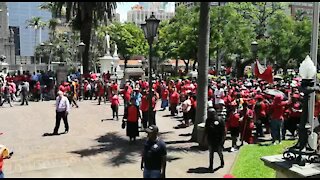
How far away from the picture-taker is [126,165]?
998cm

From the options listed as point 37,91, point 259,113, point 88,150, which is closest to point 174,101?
point 259,113

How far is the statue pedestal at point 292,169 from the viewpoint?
21.9 ft

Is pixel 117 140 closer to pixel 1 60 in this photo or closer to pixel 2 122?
pixel 2 122

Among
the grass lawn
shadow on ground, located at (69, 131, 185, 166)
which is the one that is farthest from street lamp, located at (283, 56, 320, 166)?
shadow on ground, located at (69, 131, 185, 166)

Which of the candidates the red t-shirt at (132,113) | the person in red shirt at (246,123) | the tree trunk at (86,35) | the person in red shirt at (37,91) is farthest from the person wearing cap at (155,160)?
Result: the tree trunk at (86,35)

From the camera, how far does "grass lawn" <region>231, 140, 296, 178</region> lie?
917cm

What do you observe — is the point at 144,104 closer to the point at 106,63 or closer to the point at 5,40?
the point at 106,63

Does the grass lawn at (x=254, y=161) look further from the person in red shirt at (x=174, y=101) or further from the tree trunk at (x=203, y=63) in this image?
the person in red shirt at (x=174, y=101)

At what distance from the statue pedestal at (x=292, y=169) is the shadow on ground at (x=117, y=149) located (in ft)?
12.0

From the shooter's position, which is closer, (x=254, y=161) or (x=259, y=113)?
(x=254, y=161)

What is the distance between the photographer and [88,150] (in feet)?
38.1

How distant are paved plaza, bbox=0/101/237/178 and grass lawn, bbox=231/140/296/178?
0.93 ft

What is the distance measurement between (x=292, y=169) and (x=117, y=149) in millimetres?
6165

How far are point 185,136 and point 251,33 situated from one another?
26.2 metres
